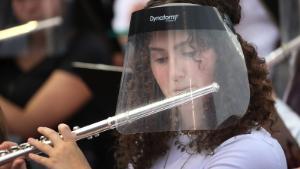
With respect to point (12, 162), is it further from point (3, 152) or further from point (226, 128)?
point (226, 128)

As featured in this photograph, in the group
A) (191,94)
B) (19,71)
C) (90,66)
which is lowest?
(191,94)

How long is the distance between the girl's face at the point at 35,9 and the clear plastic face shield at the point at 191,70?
1690 mm

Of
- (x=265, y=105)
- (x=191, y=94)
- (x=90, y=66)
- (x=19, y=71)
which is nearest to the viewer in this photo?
(x=191, y=94)

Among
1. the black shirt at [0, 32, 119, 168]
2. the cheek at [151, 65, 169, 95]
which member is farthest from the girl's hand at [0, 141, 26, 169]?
the black shirt at [0, 32, 119, 168]

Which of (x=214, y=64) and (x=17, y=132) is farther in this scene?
(x=17, y=132)

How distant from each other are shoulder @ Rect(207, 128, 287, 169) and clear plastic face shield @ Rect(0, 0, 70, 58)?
173 cm

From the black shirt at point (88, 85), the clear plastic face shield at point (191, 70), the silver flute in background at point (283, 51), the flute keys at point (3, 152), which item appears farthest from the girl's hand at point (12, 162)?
the silver flute in background at point (283, 51)

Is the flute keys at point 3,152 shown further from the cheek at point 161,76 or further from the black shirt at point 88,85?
the black shirt at point 88,85

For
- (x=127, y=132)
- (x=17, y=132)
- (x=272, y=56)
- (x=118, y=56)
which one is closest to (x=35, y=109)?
(x=17, y=132)

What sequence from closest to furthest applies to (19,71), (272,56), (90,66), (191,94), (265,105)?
(191,94), (265,105), (272,56), (90,66), (19,71)

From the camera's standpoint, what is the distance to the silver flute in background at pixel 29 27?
383cm

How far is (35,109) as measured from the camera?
11.5 feet

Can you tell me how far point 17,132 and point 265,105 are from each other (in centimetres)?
162

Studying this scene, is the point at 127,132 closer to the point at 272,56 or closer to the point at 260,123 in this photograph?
the point at 260,123
